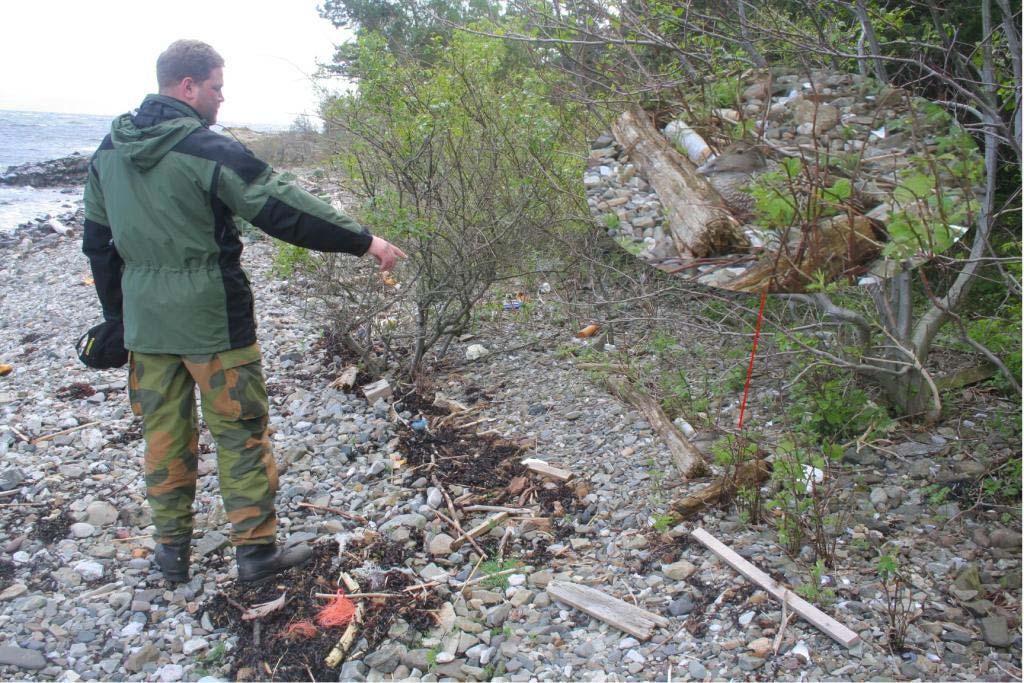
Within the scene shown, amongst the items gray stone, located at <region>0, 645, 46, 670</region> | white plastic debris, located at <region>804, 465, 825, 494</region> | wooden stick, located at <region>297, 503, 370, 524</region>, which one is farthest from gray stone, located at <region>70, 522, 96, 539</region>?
white plastic debris, located at <region>804, 465, 825, 494</region>

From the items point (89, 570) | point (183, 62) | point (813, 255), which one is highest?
point (183, 62)

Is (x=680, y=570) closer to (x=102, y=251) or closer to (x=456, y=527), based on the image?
(x=456, y=527)

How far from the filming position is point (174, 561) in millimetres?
3641

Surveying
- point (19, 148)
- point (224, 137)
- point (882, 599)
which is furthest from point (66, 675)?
point (19, 148)

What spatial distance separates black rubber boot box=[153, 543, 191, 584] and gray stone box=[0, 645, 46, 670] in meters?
0.58

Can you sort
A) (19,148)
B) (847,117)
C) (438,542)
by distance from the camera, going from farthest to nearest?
(19,148)
(438,542)
(847,117)

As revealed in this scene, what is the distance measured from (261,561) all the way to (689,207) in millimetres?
2651

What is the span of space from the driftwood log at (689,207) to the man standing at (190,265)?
5.44 feet

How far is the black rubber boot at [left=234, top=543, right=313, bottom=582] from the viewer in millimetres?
3596

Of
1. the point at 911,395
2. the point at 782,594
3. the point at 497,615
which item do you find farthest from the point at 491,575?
the point at 911,395

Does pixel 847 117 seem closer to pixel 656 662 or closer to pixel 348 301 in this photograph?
pixel 656 662

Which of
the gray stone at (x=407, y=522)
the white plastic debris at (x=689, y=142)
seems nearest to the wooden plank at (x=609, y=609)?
the gray stone at (x=407, y=522)

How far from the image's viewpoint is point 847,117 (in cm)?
A: 192

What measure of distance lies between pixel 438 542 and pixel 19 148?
31.7 m
